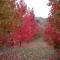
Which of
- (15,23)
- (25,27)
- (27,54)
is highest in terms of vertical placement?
(15,23)

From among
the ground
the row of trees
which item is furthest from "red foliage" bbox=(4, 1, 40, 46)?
the ground

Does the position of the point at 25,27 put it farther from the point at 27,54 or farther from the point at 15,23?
the point at 15,23

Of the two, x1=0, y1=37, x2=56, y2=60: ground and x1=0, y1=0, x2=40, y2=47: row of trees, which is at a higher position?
x1=0, y1=0, x2=40, y2=47: row of trees

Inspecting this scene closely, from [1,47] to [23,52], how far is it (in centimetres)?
190

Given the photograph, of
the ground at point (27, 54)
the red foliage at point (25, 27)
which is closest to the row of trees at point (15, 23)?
the red foliage at point (25, 27)

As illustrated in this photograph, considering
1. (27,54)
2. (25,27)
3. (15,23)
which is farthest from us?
(25,27)

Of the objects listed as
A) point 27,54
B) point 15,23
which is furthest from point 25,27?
A: point 15,23

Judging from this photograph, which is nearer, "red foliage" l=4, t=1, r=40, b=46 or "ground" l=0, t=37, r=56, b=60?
"ground" l=0, t=37, r=56, b=60

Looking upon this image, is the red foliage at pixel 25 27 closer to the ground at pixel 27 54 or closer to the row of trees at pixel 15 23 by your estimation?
the row of trees at pixel 15 23

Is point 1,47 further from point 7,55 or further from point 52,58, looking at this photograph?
point 52,58

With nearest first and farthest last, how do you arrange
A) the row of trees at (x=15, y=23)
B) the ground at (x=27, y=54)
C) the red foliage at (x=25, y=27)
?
the row of trees at (x=15, y=23)
the ground at (x=27, y=54)
the red foliage at (x=25, y=27)

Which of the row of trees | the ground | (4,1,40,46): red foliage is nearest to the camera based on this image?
the row of trees

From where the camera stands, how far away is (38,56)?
2277cm

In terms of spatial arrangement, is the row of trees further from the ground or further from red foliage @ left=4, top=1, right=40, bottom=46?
the ground
